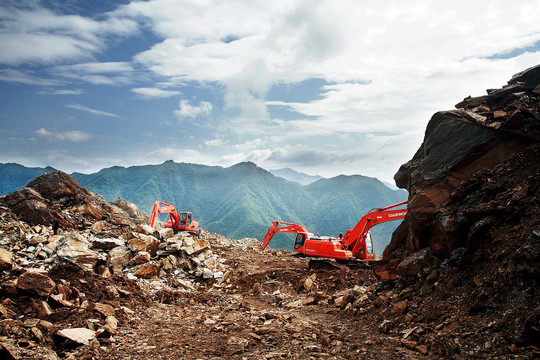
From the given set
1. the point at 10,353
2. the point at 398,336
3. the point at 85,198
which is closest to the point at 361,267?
the point at 398,336

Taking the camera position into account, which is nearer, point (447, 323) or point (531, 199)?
point (447, 323)

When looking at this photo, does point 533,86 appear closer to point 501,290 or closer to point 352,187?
point 501,290

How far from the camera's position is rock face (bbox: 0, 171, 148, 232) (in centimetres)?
1471

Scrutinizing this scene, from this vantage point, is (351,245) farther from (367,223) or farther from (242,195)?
(242,195)

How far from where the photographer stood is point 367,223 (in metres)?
16.7

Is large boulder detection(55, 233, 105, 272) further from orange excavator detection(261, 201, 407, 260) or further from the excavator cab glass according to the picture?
→ the excavator cab glass

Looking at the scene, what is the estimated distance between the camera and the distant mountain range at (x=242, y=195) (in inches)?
5901

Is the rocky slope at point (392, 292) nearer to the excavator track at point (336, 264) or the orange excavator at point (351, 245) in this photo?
the orange excavator at point (351, 245)

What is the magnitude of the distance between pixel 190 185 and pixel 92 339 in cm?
19135

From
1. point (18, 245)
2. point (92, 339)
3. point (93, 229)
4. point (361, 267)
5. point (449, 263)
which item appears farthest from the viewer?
point (361, 267)

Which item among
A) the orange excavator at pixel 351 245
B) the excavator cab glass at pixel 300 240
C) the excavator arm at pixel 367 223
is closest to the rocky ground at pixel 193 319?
the orange excavator at pixel 351 245

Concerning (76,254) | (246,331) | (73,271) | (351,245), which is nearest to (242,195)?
(351,245)

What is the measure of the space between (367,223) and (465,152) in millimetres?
8182

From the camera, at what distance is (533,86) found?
1030 centimetres
